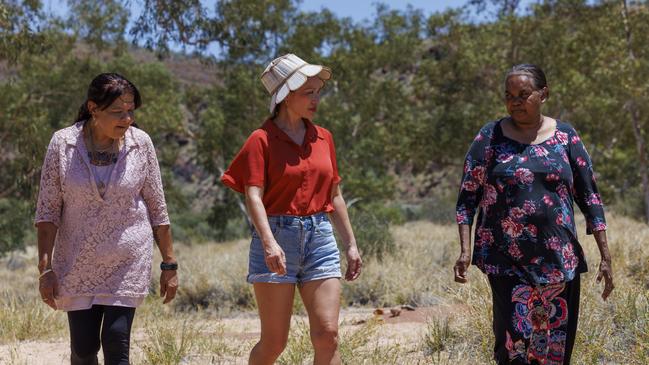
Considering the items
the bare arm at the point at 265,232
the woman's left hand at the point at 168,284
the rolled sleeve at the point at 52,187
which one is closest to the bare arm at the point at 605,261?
the bare arm at the point at 265,232

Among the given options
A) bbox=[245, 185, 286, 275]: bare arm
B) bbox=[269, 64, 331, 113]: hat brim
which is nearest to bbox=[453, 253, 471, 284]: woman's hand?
bbox=[245, 185, 286, 275]: bare arm

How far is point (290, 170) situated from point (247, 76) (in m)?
16.6

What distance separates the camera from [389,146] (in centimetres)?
2497

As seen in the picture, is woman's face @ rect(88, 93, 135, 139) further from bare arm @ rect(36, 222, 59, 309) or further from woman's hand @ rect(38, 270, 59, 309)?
woman's hand @ rect(38, 270, 59, 309)

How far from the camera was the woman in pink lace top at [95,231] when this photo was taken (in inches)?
158

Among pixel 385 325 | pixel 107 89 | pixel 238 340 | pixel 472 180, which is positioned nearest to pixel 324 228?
pixel 472 180

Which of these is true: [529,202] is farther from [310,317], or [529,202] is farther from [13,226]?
[13,226]

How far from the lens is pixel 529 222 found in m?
4.14

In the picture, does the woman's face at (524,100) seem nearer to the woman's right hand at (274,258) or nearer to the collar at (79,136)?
the woman's right hand at (274,258)

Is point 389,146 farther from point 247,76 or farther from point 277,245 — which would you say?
point 277,245

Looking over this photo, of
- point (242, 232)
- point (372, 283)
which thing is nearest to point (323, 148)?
point (372, 283)

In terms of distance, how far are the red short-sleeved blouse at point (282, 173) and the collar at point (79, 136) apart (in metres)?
0.47

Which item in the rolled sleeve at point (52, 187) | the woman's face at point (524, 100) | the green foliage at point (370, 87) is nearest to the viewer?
the rolled sleeve at point (52, 187)

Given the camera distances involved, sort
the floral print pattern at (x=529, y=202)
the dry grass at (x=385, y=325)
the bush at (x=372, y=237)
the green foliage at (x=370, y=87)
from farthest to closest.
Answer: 1. the green foliage at (x=370, y=87)
2. the bush at (x=372, y=237)
3. the dry grass at (x=385, y=325)
4. the floral print pattern at (x=529, y=202)
